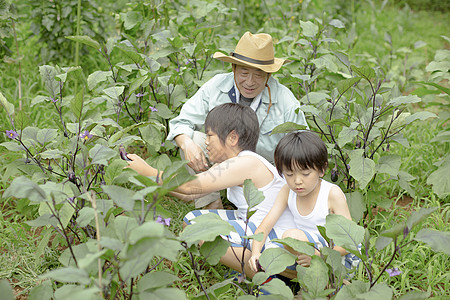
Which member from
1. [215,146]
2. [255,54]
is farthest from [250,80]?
[215,146]

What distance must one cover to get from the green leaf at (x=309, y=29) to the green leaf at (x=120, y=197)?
2.11 metres

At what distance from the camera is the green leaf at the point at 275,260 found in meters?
1.88

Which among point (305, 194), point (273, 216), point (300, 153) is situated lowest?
point (273, 216)

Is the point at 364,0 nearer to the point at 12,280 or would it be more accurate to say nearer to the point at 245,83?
the point at 245,83

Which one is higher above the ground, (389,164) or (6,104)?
(6,104)

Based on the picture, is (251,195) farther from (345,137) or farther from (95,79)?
(95,79)

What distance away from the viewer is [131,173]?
6.82ft

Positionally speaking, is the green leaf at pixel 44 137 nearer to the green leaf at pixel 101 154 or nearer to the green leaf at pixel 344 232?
the green leaf at pixel 101 154

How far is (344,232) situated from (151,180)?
2.45 ft

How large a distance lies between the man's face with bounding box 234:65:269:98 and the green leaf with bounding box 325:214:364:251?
114cm

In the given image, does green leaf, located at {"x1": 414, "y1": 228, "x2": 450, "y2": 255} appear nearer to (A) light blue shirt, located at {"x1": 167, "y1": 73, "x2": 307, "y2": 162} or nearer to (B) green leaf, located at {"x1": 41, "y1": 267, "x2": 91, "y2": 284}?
(B) green leaf, located at {"x1": 41, "y1": 267, "x2": 91, "y2": 284}

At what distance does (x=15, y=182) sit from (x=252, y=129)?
1286 mm

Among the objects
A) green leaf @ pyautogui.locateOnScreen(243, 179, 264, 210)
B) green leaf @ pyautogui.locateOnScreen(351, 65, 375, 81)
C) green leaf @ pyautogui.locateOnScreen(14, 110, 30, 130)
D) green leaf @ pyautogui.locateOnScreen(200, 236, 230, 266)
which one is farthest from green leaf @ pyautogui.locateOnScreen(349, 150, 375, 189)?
green leaf @ pyautogui.locateOnScreen(14, 110, 30, 130)

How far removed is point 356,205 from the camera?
263cm
